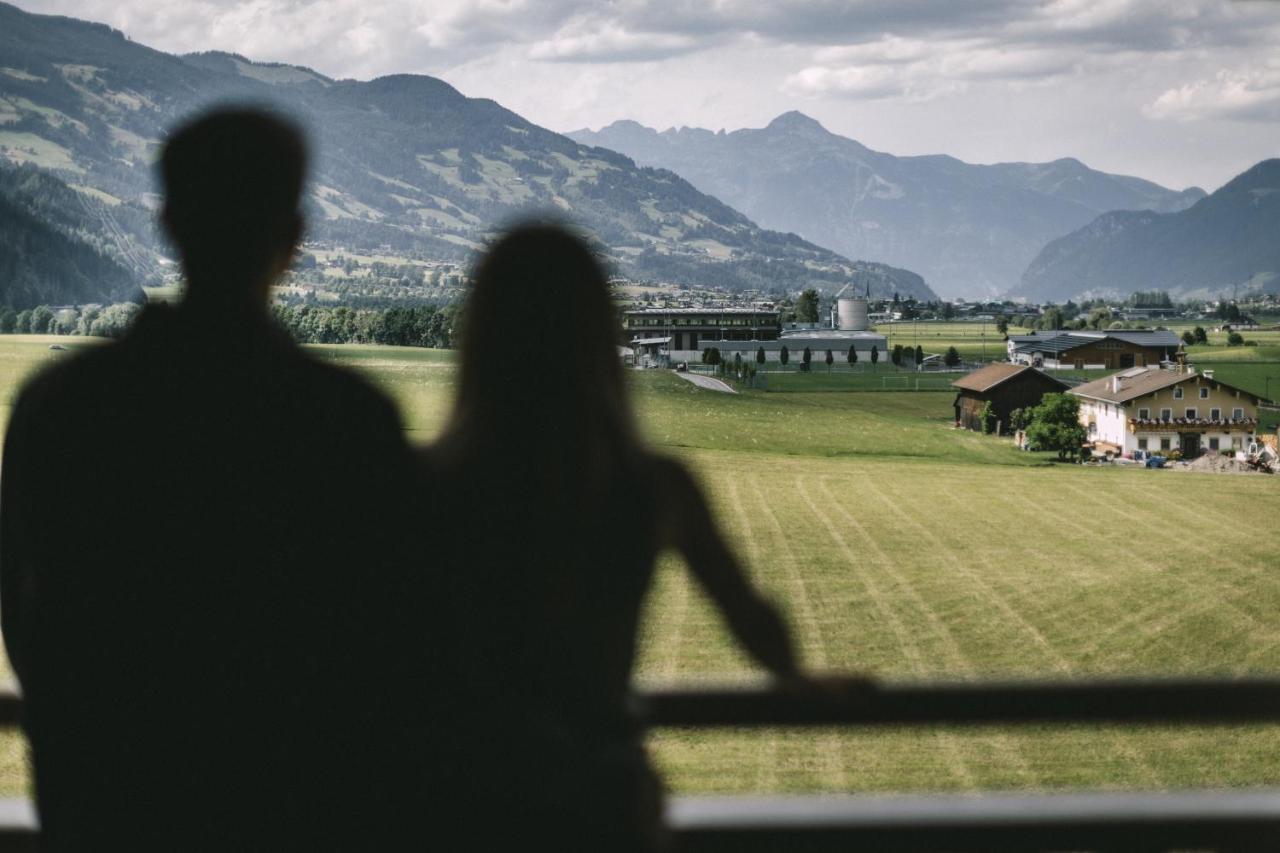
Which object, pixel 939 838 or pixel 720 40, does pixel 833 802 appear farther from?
pixel 720 40

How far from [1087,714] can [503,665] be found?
91 cm

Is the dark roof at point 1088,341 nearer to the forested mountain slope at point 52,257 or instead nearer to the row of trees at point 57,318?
the forested mountain slope at point 52,257

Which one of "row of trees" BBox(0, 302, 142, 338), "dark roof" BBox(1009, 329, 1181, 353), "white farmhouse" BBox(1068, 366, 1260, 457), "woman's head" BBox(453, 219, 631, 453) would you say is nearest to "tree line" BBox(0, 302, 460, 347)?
"row of trees" BBox(0, 302, 142, 338)

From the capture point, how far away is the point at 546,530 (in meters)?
1.29

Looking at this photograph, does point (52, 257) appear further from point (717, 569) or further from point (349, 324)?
point (717, 569)

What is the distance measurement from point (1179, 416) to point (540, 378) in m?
54.8

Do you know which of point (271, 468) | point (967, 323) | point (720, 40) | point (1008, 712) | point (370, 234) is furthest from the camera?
point (370, 234)

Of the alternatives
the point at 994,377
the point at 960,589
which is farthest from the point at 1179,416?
the point at 960,589

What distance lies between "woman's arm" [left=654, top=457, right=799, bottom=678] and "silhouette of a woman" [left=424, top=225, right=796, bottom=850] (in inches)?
0.7

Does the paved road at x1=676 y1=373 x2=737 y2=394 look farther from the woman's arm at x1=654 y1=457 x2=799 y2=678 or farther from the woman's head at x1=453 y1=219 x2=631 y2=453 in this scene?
the woman's head at x1=453 y1=219 x2=631 y2=453

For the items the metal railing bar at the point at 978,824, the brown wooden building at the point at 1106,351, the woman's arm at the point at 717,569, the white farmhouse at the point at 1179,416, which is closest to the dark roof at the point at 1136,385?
the white farmhouse at the point at 1179,416

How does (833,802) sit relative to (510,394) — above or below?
below

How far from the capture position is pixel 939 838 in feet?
5.91

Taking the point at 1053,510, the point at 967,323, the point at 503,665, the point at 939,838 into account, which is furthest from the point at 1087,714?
the point at 967,323
